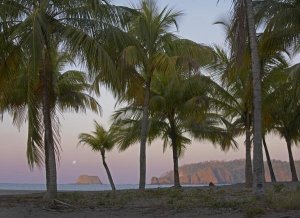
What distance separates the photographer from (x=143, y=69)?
70.3 feet

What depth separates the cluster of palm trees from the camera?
13.7 meters

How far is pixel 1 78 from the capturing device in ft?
50.8

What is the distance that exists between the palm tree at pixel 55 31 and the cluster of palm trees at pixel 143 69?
0.10 feet

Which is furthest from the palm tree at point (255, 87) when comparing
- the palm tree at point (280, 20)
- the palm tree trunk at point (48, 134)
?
the palm tree trunk at point (48, 134)

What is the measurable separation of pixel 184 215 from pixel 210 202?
2.13 meters

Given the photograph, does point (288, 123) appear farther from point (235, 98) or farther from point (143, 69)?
point (143, 69)

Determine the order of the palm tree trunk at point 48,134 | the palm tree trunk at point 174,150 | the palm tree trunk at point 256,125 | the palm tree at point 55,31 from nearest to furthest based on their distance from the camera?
the palm tree trunk at point 256,125 < the palm tree at point 55,31 < the palm tree trunk at point 48,134 < the palm tree trunk at point 174,150

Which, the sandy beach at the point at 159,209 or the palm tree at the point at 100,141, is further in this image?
the palm tree at the point at 100,141

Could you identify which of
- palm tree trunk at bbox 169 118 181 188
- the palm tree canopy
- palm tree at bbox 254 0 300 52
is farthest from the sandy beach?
the palm tree canopy

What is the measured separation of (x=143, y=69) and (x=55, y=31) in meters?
6.90

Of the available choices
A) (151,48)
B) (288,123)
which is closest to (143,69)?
(151,48)

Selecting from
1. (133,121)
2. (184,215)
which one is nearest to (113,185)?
(133,121)

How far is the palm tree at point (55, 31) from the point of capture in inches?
549

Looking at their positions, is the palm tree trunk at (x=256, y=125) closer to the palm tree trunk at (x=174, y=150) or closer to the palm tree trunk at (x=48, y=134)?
the palm tree trunk at (x=48, y=134)
